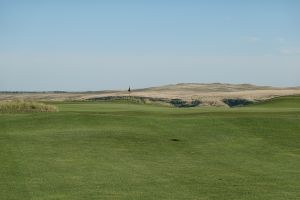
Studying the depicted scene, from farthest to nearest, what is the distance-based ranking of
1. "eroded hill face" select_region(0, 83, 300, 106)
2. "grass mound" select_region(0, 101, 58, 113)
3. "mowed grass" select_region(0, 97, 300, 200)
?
"eroded hill face" select_region(0, 83, 300, 106)
"grass mound" select_region(0, 101, 58, 113)
"mowed grass" select_region(0, 97, 300, 200)

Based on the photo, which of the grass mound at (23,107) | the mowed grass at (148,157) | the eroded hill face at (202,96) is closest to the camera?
the mowed grass at (148,157)

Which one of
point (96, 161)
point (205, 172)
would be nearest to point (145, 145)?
point (96, 161)

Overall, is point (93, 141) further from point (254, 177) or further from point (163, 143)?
point (254, 177)

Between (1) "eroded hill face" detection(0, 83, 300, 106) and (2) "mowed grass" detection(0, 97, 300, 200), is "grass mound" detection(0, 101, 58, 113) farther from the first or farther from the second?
(1) "eroded hill face" detection(0, 83, 300, 106)

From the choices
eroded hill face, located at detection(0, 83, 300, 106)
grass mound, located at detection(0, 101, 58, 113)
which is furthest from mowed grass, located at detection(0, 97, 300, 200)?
eroded hill face, located at detection(0, 83, 300, 106)

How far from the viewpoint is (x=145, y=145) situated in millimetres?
22172

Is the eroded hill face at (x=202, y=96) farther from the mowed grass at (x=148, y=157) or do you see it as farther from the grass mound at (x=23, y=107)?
the mowed grass at (x=148, y=157)

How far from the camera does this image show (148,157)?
20.0 meters

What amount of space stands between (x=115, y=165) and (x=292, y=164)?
6.04m

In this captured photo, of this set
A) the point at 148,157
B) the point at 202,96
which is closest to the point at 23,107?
the point at 148,157

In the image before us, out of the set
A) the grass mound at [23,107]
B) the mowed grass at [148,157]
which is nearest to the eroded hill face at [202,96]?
the grass mound at [23,107]

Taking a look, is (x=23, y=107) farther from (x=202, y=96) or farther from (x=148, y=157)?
(x=202, y=96)

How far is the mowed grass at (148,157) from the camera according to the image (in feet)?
47.1

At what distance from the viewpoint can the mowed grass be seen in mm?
14367
